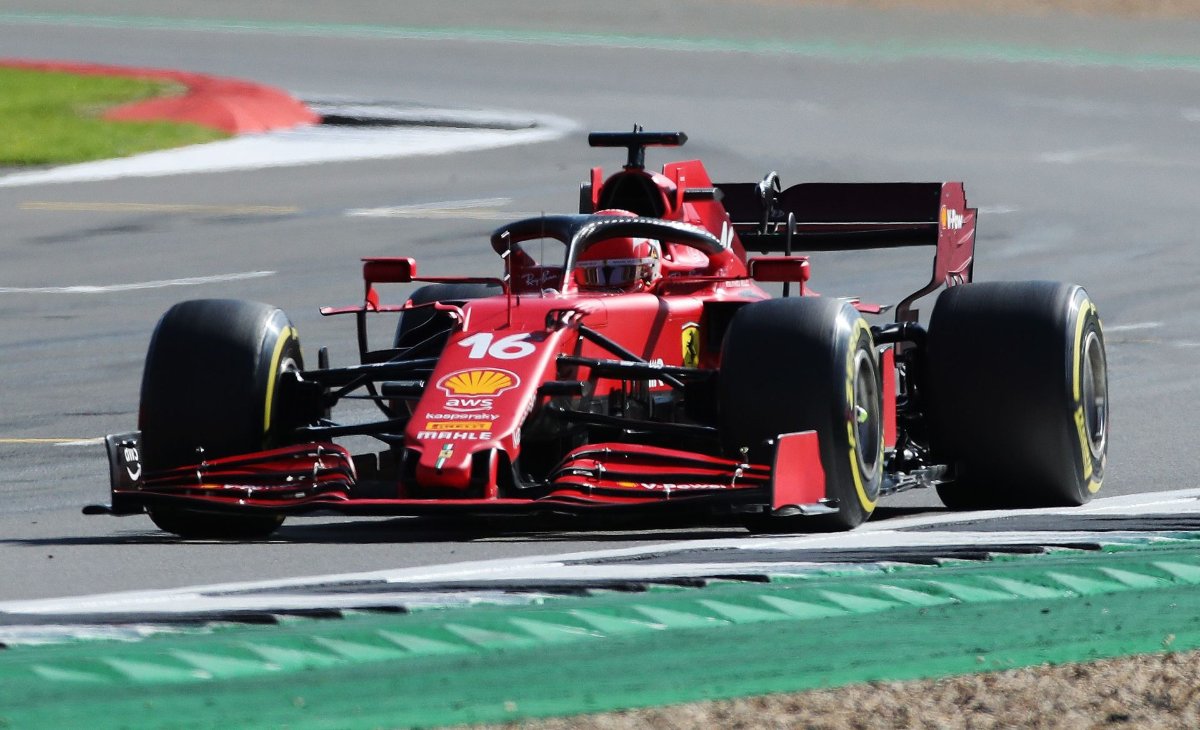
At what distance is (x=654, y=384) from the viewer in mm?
8859

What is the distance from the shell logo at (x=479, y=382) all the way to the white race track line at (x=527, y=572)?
80cm

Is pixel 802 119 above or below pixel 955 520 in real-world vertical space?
above

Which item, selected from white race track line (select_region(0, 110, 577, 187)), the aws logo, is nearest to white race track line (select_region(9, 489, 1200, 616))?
the aws logo

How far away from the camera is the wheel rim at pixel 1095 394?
353 inches

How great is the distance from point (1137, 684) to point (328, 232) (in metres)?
15.2

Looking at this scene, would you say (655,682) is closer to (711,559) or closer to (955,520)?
(711,559)

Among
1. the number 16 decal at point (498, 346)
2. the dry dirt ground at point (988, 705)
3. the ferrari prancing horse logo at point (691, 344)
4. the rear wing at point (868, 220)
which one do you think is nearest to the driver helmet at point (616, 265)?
the ferrari prancing horse logo at point (691, 344)

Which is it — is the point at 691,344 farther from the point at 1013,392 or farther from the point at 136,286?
the point at 136,286

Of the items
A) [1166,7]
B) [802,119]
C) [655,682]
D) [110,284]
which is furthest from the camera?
[1166,7]

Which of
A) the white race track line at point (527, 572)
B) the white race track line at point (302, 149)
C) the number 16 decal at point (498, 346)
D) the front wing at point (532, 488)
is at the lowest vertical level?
the white race track line at point (527, 572)

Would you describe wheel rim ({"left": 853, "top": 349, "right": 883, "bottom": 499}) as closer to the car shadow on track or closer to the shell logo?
the car shadow on track

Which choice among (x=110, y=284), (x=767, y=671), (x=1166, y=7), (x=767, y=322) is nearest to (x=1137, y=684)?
(x=767, y=671)

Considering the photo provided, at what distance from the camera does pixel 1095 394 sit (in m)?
9.17

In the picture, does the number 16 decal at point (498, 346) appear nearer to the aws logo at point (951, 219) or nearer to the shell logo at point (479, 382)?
the shell logo at point (479, 382)
